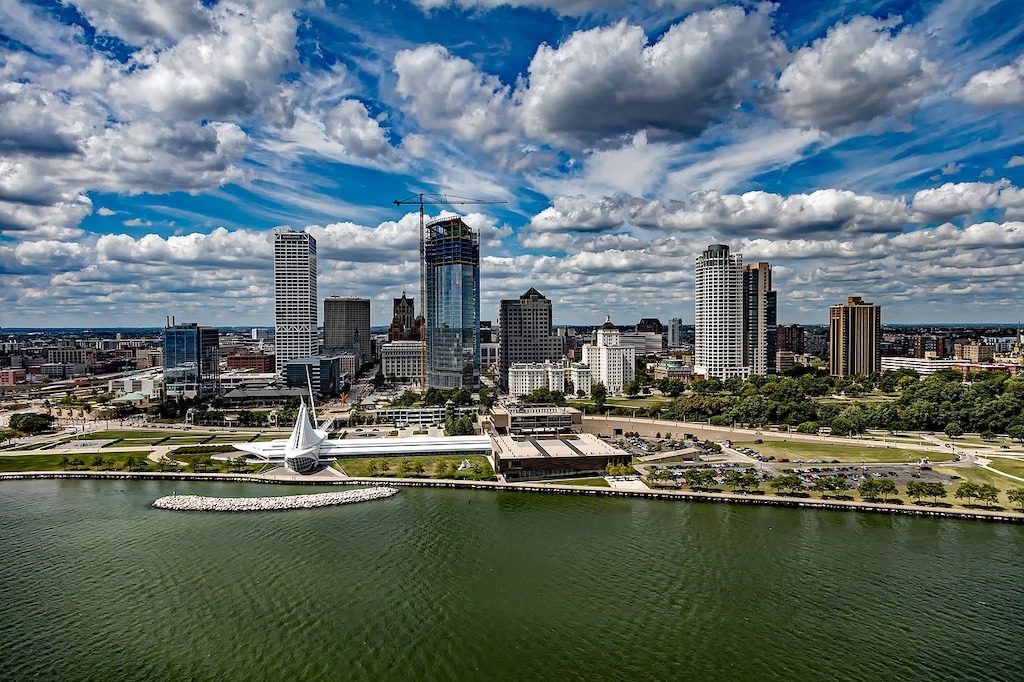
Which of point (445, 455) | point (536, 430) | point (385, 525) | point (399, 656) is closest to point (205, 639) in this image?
point (399, 656)

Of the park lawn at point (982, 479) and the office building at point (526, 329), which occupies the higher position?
the office building at point (526, 329)

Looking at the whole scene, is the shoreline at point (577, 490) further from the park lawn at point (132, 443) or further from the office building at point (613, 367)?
the office building at point (613, 367)

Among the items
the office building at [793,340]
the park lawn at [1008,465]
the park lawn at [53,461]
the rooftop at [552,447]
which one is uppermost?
the office building at [793,340]

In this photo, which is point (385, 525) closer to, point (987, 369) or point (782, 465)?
point (782, 465)

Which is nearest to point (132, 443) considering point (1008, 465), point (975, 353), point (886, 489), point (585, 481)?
point (585, 481)

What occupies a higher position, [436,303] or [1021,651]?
[436,303]

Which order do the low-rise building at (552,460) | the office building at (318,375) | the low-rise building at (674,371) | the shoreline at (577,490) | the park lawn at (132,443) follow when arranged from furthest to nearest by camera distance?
the low-rise building at (674,371)
the office building at (318,375)
the park lawn at (132,443)
the low-rise building at (552,460)
the shoreline at (577,490)

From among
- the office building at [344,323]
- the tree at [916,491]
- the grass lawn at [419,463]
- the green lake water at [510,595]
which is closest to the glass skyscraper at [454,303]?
the grass lawn at [419,463]
